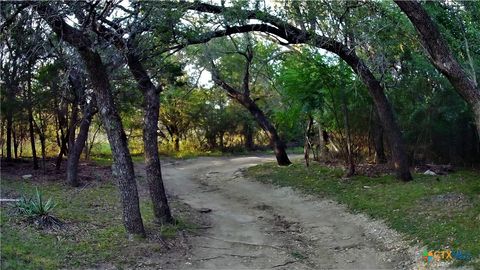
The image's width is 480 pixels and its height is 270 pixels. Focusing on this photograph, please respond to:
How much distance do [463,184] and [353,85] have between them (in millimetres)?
4083

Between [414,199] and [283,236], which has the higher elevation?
[414,199]

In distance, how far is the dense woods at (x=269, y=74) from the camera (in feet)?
25.7

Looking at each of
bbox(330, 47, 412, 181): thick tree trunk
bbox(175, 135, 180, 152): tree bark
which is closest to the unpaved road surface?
bbox(330, 47, 412, 181): thick tree trunk

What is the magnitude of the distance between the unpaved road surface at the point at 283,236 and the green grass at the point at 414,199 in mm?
385

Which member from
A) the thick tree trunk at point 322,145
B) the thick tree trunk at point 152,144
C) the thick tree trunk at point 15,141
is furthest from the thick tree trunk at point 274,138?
the thick tree trunk at point 152,144

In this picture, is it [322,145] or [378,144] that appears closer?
[378,144]

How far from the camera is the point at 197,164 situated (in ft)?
73.2

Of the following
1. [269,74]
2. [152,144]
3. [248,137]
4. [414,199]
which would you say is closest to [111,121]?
[152,144]

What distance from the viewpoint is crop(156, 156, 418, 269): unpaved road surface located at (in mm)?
7527

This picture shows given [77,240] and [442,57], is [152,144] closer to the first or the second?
[77,240]

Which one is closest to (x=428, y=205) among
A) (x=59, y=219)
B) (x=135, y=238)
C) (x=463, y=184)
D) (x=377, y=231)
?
(x=377, y=231)

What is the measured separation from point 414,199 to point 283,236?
318cm

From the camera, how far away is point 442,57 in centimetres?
767

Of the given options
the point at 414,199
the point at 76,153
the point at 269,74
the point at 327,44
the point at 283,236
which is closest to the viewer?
the point at 283,236
